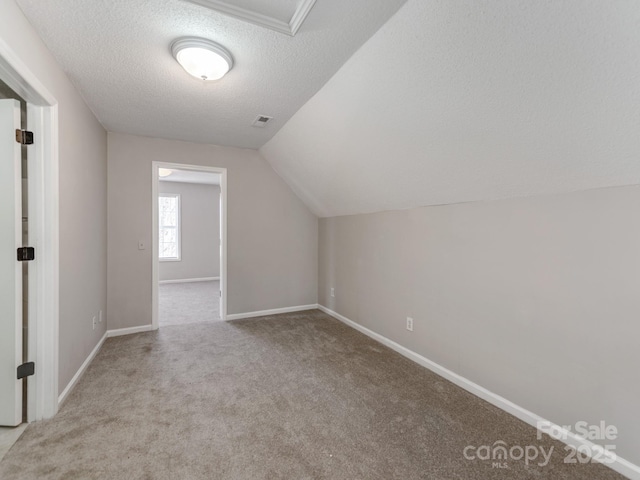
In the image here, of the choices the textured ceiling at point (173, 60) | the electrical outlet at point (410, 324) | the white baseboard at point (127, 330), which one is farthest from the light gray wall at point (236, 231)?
the electrical outlet at point (410, 324)

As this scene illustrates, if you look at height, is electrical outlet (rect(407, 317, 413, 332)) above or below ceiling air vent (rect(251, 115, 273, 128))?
below

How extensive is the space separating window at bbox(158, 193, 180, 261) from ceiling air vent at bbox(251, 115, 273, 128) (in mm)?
4918

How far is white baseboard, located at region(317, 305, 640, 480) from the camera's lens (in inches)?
57.7

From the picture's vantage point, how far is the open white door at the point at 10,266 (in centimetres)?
174

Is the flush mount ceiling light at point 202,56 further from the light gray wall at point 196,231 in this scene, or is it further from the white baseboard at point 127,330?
the light gray wall at point 196,231

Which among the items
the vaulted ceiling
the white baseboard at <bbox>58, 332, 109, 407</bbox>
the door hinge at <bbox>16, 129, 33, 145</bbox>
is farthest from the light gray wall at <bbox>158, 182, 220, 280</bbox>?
the door hinge at <bbox>16, 129, 33, 145</bbox>

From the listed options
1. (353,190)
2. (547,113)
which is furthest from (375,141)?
(547,113)

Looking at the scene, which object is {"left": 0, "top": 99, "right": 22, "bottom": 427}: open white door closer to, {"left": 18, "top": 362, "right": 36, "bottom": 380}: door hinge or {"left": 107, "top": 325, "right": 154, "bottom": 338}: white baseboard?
{"left": 18, "top": 362, "right": 36, "bottom": 380}: door hinge

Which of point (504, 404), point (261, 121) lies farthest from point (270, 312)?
point (504, 404)

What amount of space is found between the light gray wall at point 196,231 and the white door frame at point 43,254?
5441 mm

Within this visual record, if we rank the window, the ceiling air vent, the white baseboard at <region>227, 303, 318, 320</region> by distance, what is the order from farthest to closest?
1. the window
2. the white baseboard at <region>227, 303, 318, 320</region>
3. the ceiling air vent

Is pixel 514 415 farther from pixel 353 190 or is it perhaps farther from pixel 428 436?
pixel 353 190

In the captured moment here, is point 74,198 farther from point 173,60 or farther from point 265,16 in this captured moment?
point 265,16

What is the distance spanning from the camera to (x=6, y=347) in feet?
5.83
